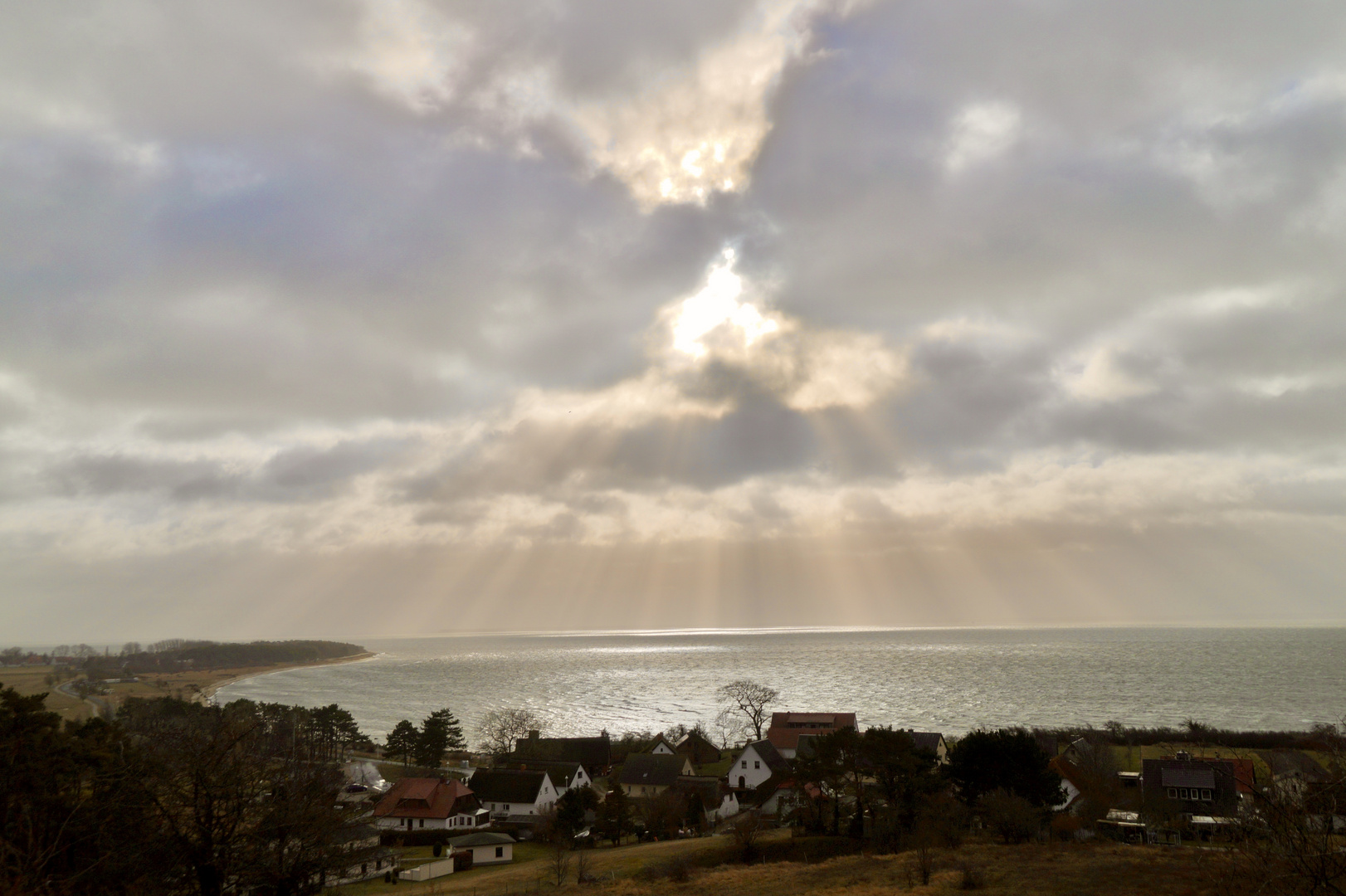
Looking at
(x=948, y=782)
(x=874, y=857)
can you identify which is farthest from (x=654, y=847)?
(x=948, y=782)

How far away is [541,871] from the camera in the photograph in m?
38.0

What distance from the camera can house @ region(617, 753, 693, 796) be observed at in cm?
6316

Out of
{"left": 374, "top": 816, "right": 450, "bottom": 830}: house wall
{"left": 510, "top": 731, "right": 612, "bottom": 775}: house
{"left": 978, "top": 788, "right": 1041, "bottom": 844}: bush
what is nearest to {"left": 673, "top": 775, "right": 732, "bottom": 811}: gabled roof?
{"left": 510, "top": 731, "right": 612, "bottom": 775}: house

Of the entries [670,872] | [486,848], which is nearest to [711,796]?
[486,848]

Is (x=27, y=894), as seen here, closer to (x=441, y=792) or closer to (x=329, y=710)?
(x=441, y=792)

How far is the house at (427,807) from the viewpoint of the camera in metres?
52.2

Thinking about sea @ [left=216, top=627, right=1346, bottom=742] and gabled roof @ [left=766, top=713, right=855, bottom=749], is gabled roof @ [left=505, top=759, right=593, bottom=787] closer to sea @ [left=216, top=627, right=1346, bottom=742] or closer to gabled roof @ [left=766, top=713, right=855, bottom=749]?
gabled roof @ [left=766, top=713, right=855, bottom=749]

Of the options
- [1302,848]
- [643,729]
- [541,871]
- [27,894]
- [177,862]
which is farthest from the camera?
[643,729]

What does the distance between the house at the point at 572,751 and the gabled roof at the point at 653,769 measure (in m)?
8.20

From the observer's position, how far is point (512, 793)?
194 feet

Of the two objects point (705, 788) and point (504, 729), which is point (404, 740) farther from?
point (705, 788)

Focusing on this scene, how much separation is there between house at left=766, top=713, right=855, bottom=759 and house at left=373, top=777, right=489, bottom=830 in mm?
32515

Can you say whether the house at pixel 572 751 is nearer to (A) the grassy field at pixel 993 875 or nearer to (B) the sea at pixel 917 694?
(B) the sea at pixel 917 694

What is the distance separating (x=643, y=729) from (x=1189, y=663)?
15565 cm
